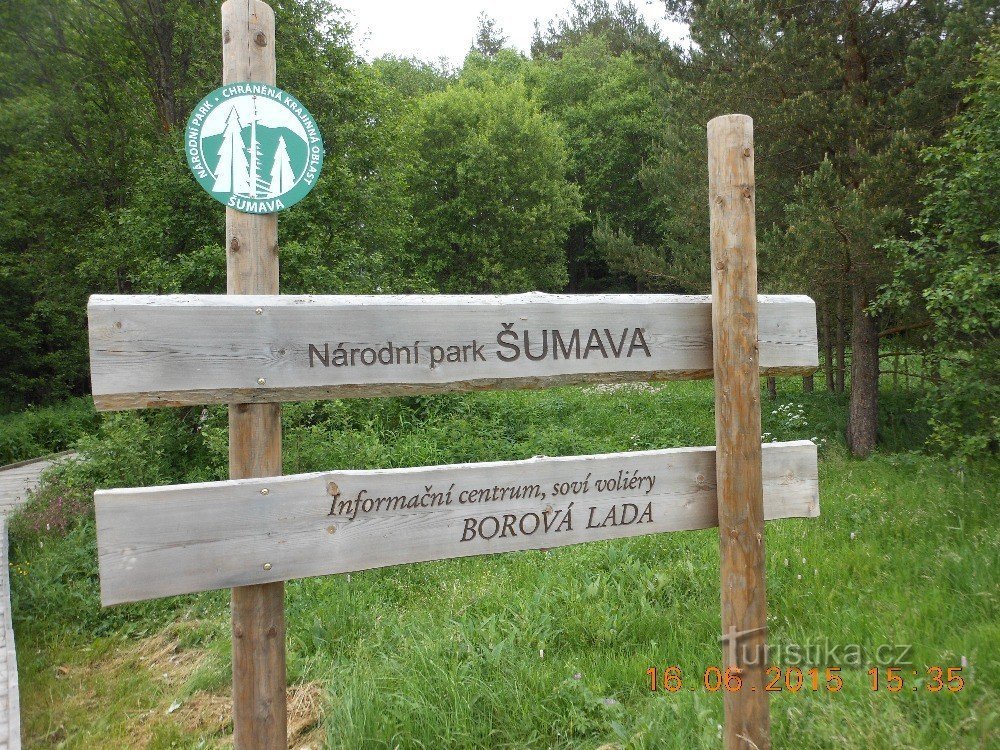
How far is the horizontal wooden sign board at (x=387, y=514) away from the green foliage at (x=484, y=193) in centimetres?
2351

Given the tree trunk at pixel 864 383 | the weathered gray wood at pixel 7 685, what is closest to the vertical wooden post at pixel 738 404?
the weathered gray wood at pixel 7 685

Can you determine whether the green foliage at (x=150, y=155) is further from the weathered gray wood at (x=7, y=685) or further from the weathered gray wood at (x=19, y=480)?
the weathered gray wood at (x=7, y=685)

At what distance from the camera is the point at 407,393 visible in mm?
2463

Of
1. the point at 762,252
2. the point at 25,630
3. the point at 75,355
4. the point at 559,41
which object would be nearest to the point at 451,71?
the point at 559,41

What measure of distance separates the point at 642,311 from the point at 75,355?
71.6 feet

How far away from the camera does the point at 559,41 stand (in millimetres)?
45062

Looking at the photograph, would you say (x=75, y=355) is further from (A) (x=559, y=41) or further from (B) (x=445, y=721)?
(A) (x=559, y=41)

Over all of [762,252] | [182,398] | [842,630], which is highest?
[762,252]

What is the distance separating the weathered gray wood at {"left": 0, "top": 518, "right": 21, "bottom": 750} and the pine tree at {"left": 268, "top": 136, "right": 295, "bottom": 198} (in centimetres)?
298

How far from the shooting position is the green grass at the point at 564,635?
303 cm

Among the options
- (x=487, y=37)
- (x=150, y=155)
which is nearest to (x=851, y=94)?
(x=150, y=155)

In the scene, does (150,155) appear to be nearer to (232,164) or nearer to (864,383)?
(232,164)

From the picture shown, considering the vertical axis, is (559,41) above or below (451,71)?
above
